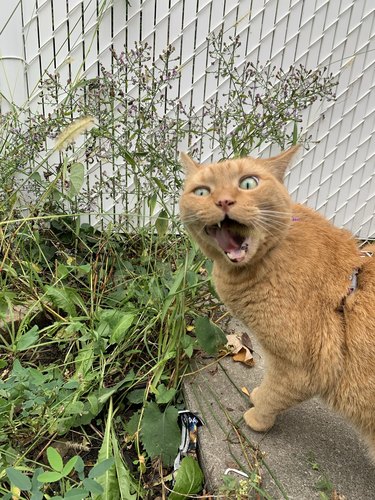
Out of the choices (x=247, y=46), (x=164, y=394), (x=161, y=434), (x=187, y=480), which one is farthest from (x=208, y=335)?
(x=247, y=46)

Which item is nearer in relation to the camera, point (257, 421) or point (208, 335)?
point (257, 421)

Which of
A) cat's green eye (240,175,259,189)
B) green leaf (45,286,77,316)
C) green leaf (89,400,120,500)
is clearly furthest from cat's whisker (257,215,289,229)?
green leaf (45,286,77,316)

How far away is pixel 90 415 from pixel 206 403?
41 cm

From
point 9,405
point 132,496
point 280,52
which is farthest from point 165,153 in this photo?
point 132,496

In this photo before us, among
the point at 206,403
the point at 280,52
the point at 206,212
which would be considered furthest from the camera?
the point at 280,52

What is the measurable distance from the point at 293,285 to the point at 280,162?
388 mm

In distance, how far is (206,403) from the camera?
164 centimetres

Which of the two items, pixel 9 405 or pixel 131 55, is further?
pixel 131 55

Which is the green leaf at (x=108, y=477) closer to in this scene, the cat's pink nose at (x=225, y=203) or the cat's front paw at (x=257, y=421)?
the cat's front paw at (x=257, y=421)

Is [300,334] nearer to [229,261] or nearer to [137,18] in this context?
[229,261]

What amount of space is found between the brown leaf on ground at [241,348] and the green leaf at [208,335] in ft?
0.63

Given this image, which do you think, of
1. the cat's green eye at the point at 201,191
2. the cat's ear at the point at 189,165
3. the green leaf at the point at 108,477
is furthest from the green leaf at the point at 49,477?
the cat's ear at the point at 189,165

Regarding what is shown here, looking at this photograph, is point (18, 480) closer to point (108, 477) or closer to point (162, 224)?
point (108, 477)

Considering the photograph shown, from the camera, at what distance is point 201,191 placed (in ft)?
4.42
